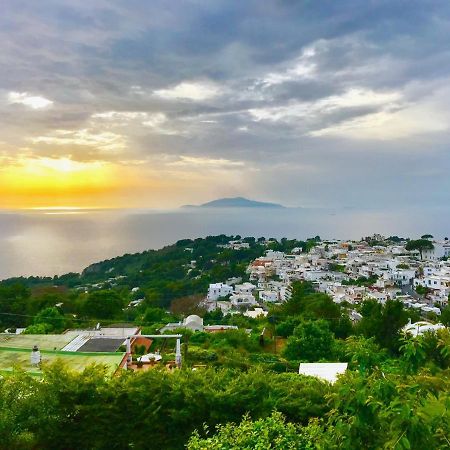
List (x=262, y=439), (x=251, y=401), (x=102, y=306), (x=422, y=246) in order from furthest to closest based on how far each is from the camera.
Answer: (x=422, y=246) < (x=102, y=306) < (x=251, y=401) < (x=262, y=439)

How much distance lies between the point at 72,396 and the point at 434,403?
4309 millimetres

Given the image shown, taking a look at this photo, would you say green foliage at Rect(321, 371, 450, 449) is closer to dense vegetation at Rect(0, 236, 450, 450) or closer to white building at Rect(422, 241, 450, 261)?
dense vegetation at Rect(0, 236, 450, 450)

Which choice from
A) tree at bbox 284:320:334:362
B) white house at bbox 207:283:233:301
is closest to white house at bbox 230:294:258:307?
white house at bbox 207:283:233:301

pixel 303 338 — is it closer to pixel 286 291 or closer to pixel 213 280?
pixel 286 291

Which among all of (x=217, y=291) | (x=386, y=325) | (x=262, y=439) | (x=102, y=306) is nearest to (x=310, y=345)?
(x=386, y=325)

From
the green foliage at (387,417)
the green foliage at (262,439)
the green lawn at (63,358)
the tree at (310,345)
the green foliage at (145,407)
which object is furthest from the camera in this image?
the tree at (310,345)

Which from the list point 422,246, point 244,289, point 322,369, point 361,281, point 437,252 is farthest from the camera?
point 437,252

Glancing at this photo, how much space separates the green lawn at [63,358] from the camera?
8570 mm

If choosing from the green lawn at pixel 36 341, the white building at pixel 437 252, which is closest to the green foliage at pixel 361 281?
the white building at pixel 437 252

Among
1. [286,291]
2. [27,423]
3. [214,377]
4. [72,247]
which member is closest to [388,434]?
[214,377]

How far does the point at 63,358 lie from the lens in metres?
9.10

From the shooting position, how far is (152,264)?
2087 inches

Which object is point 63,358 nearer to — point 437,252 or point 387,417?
point 387,417

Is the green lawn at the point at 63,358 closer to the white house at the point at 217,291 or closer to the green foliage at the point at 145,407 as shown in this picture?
the green foliage at the point at 145,407
